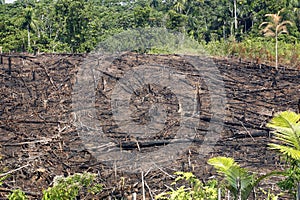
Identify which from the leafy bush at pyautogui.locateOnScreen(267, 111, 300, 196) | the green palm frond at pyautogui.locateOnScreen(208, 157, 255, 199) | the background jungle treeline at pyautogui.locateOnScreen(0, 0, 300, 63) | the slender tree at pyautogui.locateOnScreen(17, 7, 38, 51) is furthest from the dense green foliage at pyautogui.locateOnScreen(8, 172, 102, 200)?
the slender tree at pyautogui.locateOnScreen(17, 7, 38, 51)

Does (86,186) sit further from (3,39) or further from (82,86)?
(3,39)

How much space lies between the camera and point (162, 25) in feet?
73.9

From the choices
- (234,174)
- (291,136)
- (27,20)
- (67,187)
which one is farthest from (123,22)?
(291,136)

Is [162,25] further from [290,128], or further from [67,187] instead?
[290,128]

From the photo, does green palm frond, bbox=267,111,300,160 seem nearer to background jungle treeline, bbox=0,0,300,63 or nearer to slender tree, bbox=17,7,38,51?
background jungle treeline, bbox=0,0,300,63

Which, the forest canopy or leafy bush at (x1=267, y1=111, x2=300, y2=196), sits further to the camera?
the forest canopy

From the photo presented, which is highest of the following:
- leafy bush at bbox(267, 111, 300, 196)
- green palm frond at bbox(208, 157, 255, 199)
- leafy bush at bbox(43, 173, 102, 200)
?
leafy bush at bbox(267, 111, 300, 196)

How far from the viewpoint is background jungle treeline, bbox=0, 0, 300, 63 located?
1480 cm

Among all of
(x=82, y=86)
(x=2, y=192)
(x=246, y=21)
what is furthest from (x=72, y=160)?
(x=246, y=21)

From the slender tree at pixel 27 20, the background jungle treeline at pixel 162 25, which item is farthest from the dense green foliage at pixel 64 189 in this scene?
the slender tree at pixel 27 20

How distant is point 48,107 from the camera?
814 cm

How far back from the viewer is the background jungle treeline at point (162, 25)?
48.6 feet

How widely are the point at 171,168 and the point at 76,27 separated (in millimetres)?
12631

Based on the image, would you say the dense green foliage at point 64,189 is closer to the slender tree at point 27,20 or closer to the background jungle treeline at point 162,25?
the background jungle treeline at point 162,25
